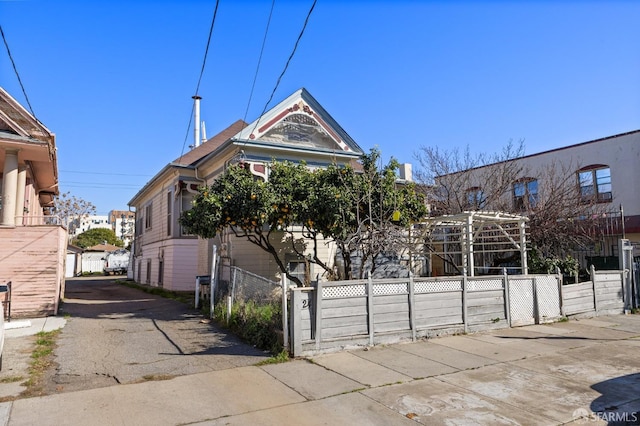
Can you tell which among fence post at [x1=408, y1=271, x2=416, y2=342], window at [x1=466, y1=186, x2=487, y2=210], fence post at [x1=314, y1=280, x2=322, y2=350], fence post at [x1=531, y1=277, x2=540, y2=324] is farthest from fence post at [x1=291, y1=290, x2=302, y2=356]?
window at [x1=466, y1=186, x2=487, y2=210]

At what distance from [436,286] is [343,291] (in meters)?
2.46

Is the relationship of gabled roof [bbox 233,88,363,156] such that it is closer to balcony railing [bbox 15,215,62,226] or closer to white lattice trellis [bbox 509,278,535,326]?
balcony railing [bbox 15,215,62,226]

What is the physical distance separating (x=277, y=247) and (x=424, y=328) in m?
6.91

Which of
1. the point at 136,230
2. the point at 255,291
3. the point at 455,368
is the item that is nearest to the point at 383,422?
the point at 455,368

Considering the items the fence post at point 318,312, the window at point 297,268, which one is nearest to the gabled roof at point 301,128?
the window at point 297,268

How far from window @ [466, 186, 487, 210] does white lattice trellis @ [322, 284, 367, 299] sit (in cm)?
1083

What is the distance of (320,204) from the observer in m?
11.0

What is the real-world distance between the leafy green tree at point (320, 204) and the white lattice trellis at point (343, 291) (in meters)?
1.98

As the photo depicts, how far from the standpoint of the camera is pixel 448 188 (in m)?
19.5

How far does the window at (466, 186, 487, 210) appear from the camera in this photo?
18345 millimetres

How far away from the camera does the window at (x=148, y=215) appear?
25134 millimetres

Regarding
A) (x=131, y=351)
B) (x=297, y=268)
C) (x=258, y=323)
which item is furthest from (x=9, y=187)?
(x=297, y=268)

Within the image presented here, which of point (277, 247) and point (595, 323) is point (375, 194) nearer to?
point (277, 247)

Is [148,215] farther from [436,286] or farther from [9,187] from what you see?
[436,286]
